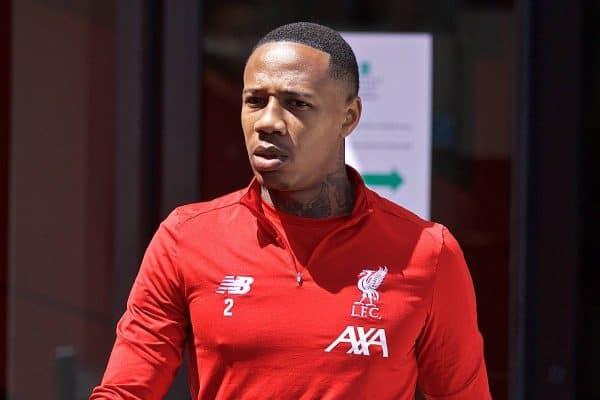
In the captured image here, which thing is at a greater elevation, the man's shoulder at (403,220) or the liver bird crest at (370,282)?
the man's shoulder at (403,220)

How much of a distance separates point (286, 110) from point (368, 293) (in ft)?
1.33

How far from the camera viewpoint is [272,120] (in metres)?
2.33

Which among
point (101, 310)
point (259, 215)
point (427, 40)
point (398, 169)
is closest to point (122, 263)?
point (101, 310)

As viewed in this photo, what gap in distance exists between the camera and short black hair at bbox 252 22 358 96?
2395mm

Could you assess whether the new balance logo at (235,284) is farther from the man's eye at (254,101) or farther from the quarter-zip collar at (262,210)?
the man's eye at (254,101)

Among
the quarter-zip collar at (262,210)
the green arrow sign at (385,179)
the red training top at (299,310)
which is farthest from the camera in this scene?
the green arrow sign at (385,179)

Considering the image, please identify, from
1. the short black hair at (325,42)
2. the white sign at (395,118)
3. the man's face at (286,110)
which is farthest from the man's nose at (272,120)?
the white sign at (395,118)

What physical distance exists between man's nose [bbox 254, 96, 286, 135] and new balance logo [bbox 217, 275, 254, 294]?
0.99ft

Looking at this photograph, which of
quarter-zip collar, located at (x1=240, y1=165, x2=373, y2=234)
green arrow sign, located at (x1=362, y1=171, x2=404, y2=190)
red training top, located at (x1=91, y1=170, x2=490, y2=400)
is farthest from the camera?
green arrow sign, located at (x1=362, y1=171, x2=404, y2=190)

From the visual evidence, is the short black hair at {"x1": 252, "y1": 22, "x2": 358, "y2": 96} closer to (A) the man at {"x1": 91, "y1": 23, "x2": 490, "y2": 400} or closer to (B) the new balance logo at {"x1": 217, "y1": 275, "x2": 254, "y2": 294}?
(A) the man at {"x1": 91, "y1": 23, "x2": 490, "y2": 400}

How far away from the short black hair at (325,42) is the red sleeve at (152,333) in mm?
482

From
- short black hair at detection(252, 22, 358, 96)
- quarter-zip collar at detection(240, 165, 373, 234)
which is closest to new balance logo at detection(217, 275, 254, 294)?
quarter-zip collar at detection(240, 165, 373, 234)

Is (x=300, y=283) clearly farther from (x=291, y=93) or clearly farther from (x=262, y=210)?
(x=291, y=93)

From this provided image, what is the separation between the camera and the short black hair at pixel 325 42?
2.39 m
